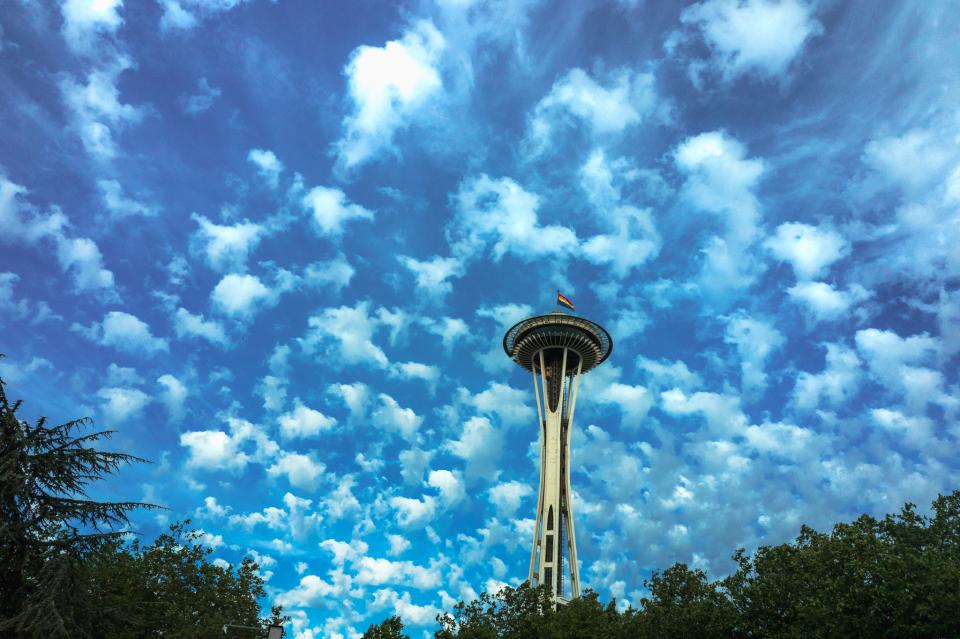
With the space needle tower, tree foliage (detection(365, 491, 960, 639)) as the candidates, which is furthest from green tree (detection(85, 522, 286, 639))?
the space needle tower

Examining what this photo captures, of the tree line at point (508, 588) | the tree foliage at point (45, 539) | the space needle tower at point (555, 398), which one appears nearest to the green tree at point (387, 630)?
the tree line at point (508, 588)

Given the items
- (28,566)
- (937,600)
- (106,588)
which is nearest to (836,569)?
(937,600)

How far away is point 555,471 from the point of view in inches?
3201

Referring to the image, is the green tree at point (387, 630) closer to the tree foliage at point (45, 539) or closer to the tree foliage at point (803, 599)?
the tree foliage at point (803, 599)

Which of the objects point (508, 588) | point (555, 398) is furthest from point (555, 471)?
point (508, 588)

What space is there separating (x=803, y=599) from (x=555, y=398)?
180ft

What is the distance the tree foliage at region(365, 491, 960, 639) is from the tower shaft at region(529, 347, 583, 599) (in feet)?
95.8

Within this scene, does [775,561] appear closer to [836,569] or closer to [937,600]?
[836,569]

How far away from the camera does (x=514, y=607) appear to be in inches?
1721

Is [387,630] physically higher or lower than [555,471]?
lower

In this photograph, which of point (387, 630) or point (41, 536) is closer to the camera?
point (41, 536)

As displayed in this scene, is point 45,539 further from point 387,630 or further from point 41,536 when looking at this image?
point 387,630

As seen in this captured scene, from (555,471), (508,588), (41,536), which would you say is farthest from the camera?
(555,471)

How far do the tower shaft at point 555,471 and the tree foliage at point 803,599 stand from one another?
29.2m
